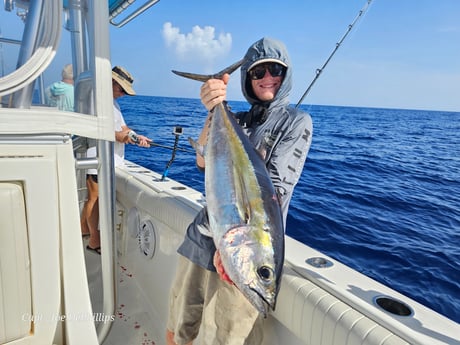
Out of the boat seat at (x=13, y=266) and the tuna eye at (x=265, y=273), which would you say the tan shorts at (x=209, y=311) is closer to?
the tuna eye at (x=265, y=273)

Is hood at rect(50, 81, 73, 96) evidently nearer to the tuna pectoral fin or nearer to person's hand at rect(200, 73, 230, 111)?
person's hand at rect(200, 73, 230, 111)

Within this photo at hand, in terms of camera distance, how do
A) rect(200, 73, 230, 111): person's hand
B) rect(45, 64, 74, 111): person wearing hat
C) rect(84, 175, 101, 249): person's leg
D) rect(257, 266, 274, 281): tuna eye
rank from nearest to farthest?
rect(257, 266, 274, 281): tuna eye, rect(200, 73, 230, 111): person's hand, rect(45, 64, 74, 111): person wearing hat, rect(84, 175, 101, 249): person's leg

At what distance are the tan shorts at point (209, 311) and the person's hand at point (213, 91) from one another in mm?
742

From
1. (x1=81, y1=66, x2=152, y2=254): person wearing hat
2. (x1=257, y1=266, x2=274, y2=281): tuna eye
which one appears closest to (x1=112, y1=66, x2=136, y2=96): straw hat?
(x1=81, y1=66, x2=152, y2=254): person wearing hat

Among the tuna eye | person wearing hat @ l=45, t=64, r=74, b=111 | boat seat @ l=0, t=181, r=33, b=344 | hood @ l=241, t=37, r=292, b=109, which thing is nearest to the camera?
the tuna eye

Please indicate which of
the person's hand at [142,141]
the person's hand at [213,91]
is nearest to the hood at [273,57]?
the person's hand at [213,91]

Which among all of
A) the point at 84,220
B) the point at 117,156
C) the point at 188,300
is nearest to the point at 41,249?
the point at 188,300

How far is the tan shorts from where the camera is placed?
4.42ft

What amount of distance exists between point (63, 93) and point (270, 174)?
1085 mm

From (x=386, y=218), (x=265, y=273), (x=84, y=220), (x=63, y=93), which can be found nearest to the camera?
(x=265, y=273)

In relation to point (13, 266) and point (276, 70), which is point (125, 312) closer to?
point (13, 266)

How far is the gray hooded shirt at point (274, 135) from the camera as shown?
1308mm

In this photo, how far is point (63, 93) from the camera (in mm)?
1605

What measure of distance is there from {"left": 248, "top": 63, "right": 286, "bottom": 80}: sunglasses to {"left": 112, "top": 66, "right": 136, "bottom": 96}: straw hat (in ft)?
6.57
